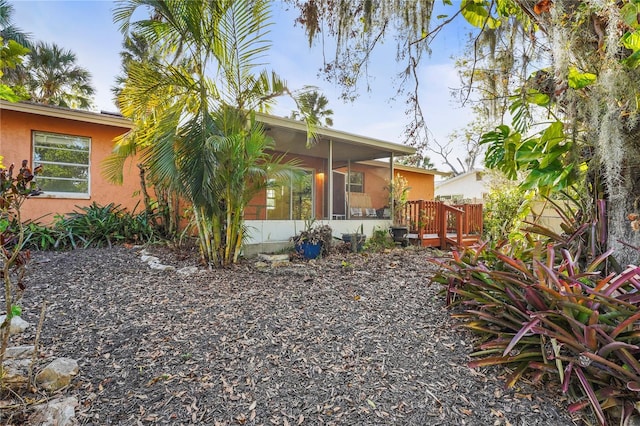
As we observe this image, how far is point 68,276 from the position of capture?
389 cm

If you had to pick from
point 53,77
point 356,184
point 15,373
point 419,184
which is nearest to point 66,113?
point 15,373

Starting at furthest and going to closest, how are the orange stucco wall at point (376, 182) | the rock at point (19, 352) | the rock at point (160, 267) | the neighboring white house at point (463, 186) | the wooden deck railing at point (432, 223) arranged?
the neighboring white house at point (463, 186) → the orange stucco wall at point (376, 182) → the wooden deck railing at point (432, 223) → the rock at point (160, 267) → the rock at point (19, 352)

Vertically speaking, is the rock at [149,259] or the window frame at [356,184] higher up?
the window frame at [356,184]

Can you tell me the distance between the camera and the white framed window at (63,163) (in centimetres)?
641

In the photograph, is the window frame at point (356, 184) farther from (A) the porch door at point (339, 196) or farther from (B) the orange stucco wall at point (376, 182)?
(A) the porch door at point (339, 196)

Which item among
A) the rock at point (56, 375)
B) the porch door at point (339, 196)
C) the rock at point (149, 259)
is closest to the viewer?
the rock at point (56, 375)

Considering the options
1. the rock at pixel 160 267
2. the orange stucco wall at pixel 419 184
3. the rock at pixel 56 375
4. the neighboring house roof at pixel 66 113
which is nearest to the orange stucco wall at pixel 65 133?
the neighboring house roof at pixel 66 113

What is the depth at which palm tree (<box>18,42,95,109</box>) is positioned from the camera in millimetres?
10828

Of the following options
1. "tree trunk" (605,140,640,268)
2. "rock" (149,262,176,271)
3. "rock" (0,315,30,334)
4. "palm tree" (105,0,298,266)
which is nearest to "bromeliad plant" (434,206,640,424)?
"tree trunk" (605,140,640,268)

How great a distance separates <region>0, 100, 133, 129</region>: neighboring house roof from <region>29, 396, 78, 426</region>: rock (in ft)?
20.0

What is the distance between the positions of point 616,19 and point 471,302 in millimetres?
2122

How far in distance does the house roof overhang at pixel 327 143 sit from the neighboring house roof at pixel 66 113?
3215 millimetres

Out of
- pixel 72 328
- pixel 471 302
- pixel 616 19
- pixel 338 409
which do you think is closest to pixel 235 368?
pixel 338 409

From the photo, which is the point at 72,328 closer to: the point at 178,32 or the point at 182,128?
the point at 182,128
